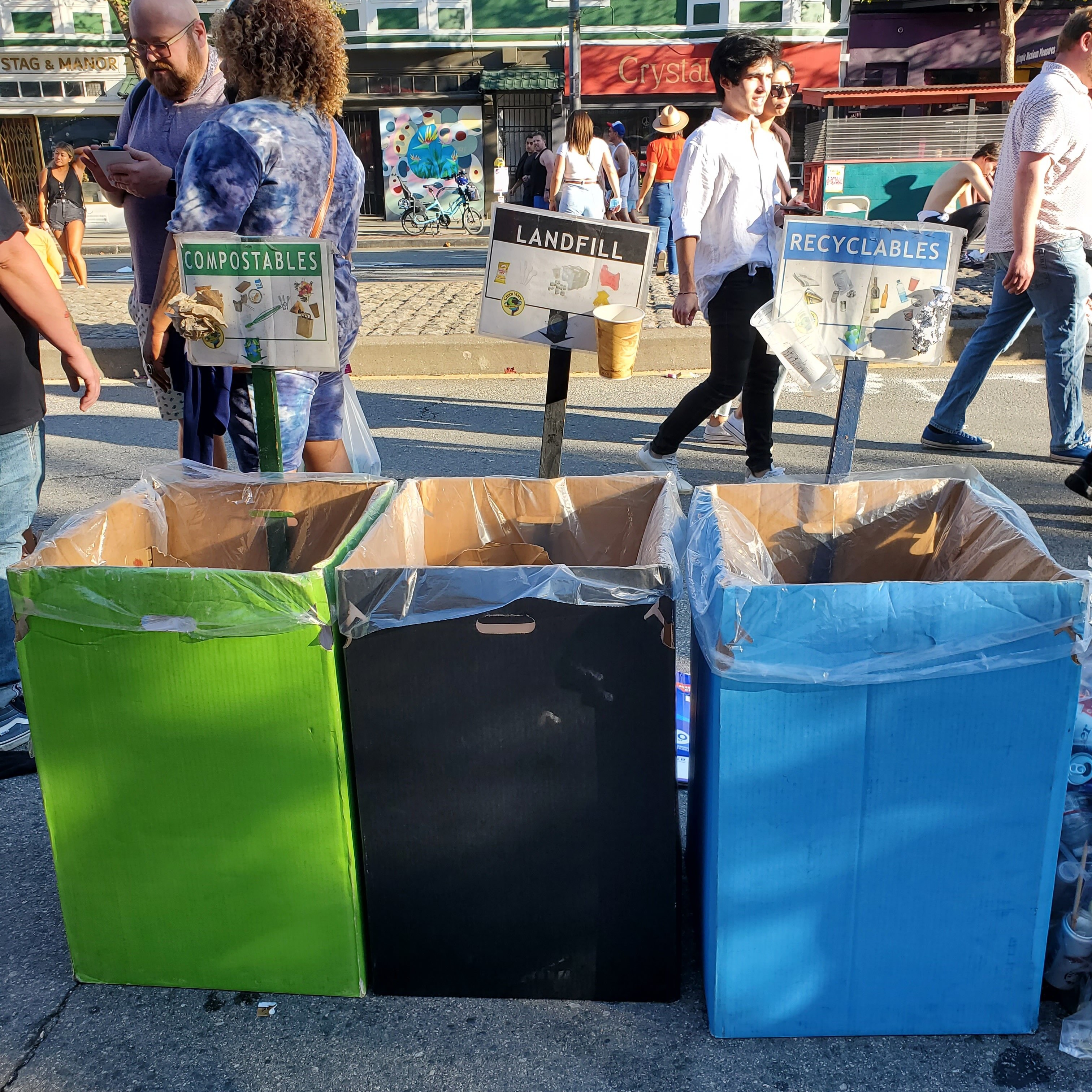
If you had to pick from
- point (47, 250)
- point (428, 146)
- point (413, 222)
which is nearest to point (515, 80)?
point (428, 146)

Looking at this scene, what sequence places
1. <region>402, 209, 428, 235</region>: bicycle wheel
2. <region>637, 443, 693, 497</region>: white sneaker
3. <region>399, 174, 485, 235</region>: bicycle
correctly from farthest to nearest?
<region>399, 174, 485, 235</region>: bicycle → <region>402, 209, 428, 235</region>: bicycle wheel → <region>637, 443, 693, 497</region>: white sneaker

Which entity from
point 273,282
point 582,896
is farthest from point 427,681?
point 273,282

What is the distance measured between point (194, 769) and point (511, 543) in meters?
0.91

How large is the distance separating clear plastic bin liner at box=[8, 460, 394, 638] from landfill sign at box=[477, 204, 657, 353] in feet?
1.94

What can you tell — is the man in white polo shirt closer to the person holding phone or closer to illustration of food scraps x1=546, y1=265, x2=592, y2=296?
illustration of food scraps x1=546, y1=265, x2=592, y2=296

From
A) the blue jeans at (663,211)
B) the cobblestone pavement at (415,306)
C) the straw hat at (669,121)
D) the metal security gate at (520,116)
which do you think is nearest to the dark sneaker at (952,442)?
the cobblestone pavement at (415,306)

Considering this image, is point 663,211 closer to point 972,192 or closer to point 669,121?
point 669,121

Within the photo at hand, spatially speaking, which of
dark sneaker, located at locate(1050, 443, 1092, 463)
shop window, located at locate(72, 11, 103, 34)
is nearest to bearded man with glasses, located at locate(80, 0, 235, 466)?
dark sneaker, located at locate(1050, 443, 1092, 463)

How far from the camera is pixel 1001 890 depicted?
1.87m

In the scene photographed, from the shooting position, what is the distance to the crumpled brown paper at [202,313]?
2375 millimetres

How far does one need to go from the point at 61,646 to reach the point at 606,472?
372 centimetres

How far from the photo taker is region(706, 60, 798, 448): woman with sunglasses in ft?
15.0

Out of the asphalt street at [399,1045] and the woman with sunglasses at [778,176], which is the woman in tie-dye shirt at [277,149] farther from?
the woman with sunglasses at [778,176]

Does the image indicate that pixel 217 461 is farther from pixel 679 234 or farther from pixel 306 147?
pixel 679 234
